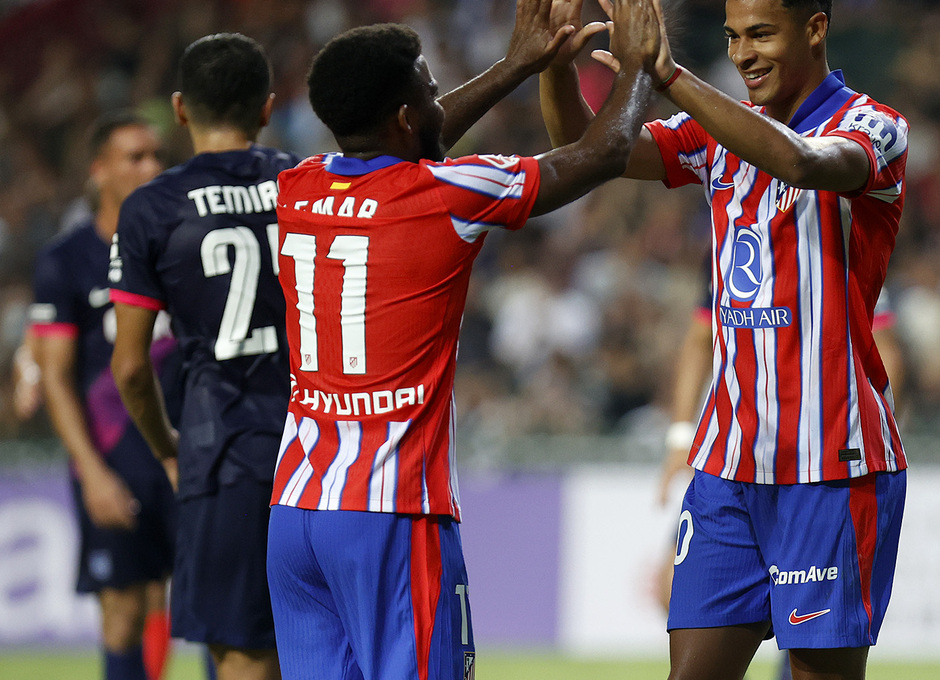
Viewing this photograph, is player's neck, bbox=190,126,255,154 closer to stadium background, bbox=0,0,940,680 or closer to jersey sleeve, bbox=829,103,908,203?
stadium background, bbox=0,0,940,680

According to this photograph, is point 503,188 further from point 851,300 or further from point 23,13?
point 23,13

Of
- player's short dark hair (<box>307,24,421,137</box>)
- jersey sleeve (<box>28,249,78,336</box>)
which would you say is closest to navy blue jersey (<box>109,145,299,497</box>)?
player's short dark hair (<box>307,24,421,137</box>)

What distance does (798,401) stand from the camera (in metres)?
3.24

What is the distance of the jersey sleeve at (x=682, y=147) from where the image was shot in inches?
138

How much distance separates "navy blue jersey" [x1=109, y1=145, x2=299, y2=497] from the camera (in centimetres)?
385

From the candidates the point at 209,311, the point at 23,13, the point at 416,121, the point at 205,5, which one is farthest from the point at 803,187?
the point at 23,13

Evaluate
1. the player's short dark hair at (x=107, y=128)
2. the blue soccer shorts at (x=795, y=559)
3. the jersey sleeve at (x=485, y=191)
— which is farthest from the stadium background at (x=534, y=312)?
the player's short dark hair at (x=107, y=128)

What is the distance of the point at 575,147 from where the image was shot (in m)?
3.04

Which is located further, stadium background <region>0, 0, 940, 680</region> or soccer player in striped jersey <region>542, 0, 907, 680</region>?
stadium background <region>0, 0, 940, 680</region>

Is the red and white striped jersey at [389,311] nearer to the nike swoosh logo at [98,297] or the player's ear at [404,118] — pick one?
the player's ear at [404,118]

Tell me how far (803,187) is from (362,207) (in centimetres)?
106

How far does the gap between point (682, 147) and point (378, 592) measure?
1.54 meters

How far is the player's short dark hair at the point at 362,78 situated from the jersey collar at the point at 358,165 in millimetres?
75

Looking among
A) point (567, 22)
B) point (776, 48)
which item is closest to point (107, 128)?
point (567, 22)
